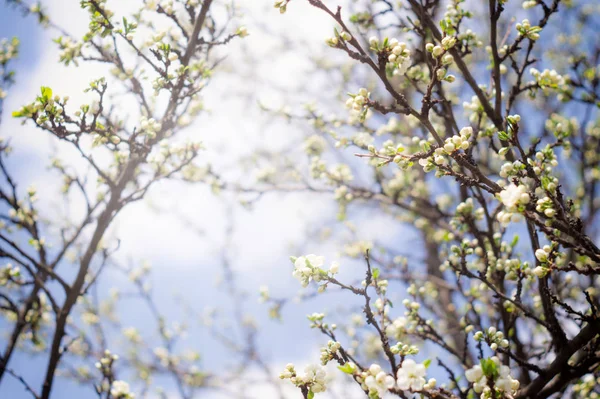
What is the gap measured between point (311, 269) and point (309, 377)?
73 cm

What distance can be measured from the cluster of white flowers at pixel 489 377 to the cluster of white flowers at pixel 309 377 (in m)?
0.93

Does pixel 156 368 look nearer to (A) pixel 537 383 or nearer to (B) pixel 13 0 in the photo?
(B) pixel 13 0

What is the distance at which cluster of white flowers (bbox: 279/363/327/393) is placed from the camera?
8.70ft

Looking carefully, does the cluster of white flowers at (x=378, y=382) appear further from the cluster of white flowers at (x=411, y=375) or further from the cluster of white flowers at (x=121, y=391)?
the cluster of white flowers at (x=121, y=391)

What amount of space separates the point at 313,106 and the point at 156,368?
721 centimetres

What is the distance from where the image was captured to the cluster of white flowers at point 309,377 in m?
2.65

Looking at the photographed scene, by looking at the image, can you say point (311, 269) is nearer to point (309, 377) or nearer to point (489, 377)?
point (309, 377)

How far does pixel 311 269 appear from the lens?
2.66 m

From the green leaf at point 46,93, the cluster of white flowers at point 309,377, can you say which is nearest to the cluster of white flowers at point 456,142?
the cluster of white flowers at point 309,377

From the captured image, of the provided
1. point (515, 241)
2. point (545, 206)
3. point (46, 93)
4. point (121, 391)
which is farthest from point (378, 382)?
point (46, 93)

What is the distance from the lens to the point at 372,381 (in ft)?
7.36

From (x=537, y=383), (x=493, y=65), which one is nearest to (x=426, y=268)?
(x=493, y=65)

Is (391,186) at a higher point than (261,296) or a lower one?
higher

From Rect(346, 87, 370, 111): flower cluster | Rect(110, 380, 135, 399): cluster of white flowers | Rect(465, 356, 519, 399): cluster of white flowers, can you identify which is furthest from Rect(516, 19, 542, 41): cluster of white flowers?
Rect(110, 380, 135, 399): cluster of white flowers
